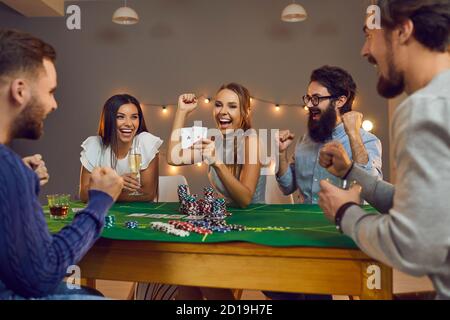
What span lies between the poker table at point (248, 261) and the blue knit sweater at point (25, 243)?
352 mm

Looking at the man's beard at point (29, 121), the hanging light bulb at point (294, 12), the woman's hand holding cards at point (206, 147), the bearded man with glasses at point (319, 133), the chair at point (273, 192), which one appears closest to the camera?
the man's beard at point (29, 121)

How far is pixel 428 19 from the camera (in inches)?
45.2

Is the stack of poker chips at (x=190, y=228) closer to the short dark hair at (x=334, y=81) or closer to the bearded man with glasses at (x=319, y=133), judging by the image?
the bearded man with glasses at (x=319, y=133)

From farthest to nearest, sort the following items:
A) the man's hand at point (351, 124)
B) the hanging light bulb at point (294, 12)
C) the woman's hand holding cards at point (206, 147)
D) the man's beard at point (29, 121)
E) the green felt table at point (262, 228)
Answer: the hanging light bulb at point (294, 12) → the man's hand at point (351, 124) → the woman's hand holding cards at point (206, 147) → the green felt table at point (262, 228) → the man's beard at point (29, 121)

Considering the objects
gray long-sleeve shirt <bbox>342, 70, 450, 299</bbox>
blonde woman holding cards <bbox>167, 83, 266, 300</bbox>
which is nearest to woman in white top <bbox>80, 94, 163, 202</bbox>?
blonde woman holding cards <bbox>167, 83, 266, 300</bbox>

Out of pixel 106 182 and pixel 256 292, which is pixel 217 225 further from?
pixel 256 292

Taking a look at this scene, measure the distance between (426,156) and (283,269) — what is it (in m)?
0.59

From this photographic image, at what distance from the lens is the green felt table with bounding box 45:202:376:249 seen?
1.41 metres

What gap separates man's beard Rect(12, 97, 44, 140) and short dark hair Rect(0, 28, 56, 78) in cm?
9

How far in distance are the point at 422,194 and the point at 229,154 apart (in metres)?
1.69

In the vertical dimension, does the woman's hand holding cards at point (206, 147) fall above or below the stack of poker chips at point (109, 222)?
above

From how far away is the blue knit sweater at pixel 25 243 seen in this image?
3.45ft

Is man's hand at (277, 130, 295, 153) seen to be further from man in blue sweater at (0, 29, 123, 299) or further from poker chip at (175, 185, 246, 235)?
man in blue sweater at (0, 29, 123, 299)

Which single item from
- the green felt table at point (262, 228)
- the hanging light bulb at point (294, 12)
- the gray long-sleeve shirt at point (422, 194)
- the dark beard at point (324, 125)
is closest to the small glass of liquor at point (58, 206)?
the green felt table at point (262, 228)
